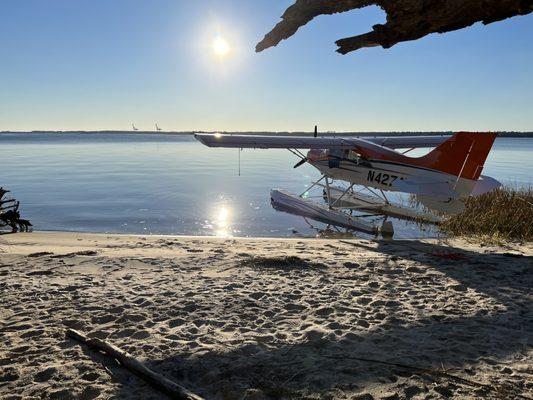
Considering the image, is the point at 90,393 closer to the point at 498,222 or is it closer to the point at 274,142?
the point at 498,222

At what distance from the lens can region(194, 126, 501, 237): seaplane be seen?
10188 millimetres

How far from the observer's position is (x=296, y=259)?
650 cm

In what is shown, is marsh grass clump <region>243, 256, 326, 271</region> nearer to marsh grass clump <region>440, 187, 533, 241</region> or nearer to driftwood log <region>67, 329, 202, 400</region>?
driftwood log <region>67, 329, 202, 400</region>

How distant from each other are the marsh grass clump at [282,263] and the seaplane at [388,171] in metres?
5.19

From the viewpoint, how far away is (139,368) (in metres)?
2.98

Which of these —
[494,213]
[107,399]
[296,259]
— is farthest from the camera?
[494,213]

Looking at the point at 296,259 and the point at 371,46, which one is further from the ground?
the point at 371,46

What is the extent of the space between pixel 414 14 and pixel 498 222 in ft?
27.0

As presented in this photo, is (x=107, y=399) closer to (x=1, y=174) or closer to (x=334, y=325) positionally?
(x=334, y=325)

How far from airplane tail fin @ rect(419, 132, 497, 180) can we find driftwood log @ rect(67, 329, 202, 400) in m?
8.98

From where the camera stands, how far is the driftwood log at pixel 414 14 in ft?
11.1

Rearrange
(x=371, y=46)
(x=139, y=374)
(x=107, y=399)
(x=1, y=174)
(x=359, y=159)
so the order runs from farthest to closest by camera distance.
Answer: (x=1, y=174) < (x=359, y=159) < (x=371, y=46) < (x=139, y=374) < (x=107, y=399)

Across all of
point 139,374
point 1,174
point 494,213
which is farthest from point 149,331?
point 1,174

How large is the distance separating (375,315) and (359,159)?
8965 millimetres
